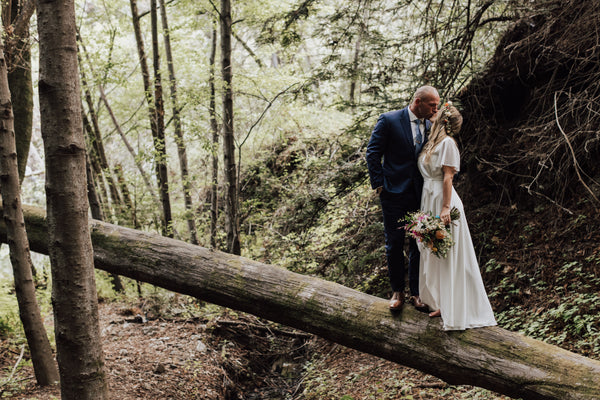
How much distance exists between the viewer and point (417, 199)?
4441mm

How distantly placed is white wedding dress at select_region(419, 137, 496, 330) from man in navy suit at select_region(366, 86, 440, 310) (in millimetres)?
148

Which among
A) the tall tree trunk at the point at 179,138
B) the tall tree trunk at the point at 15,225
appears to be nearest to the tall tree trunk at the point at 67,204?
the tall tree trunk at the point at 15,225

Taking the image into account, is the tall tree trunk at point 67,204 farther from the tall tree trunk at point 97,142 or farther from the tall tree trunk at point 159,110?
the tall tree trunk at point 97,142

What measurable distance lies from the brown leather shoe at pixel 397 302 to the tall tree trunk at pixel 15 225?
149 inches

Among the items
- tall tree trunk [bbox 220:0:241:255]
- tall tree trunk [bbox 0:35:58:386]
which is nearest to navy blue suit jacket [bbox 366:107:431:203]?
tall tree trunk [bbox 0:35:58:386]

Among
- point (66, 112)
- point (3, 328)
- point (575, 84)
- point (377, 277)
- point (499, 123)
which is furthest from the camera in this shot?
point (377, 277)

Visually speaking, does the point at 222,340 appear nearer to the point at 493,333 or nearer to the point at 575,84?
the point at 493,333

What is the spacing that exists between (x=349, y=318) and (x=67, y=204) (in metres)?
2.92

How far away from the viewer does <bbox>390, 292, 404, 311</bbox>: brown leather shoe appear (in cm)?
443

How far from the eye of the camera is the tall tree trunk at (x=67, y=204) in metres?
2.93

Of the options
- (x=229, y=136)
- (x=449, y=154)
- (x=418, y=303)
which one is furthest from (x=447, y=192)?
(x=229, y=136)

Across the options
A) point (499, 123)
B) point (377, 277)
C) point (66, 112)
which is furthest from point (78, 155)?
point (499, 123)

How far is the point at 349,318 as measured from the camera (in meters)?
4.61

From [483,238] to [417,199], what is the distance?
10.6 ft
